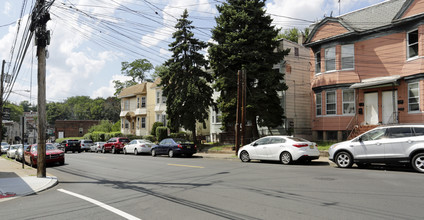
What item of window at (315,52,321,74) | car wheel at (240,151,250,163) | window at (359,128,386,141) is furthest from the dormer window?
window at (359,128,386,141)

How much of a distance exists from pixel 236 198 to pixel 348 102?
1778 cm

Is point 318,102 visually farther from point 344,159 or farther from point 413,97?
point 344,159

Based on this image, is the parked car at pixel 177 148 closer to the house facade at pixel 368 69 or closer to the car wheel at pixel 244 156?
the car wheel at pixel 244 156

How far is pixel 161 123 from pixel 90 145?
365 inches

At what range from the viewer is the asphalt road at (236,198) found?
6.35 m

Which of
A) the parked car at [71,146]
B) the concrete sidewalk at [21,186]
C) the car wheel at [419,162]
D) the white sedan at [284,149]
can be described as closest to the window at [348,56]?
the white sedan at [284,149]

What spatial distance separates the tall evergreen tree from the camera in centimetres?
2345

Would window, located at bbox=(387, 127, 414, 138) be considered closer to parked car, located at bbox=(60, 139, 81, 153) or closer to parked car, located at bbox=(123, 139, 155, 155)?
parked car, located at bbox=(123, 139, 155, 155)

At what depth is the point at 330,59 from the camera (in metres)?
23.5

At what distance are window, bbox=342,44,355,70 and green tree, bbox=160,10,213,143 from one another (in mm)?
12037

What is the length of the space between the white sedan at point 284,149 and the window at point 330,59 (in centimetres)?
1004

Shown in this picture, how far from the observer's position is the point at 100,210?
699cm

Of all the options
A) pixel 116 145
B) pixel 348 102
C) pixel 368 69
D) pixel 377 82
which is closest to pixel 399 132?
pixel 377 82

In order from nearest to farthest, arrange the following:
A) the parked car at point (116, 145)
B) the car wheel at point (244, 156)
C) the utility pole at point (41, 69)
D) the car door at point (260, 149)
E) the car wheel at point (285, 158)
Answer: the utility pole at point (41, 69) < the car wheel at point (285, 158) < the car door at point (260, 149) < the car wheel at point (244, 156) < the parked car at point (116, 145)
